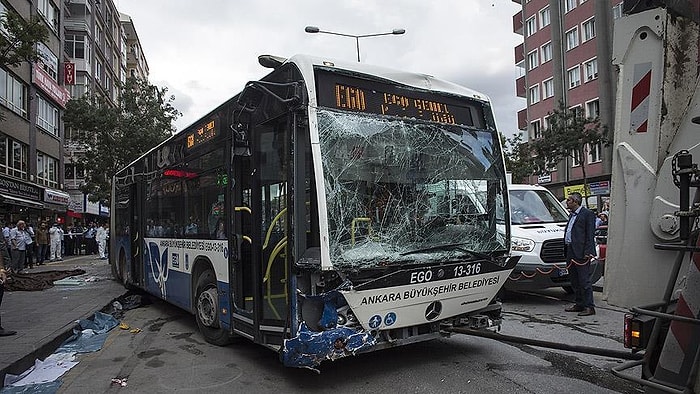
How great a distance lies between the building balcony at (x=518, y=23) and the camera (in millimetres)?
43562

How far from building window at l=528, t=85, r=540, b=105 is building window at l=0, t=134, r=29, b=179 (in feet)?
110

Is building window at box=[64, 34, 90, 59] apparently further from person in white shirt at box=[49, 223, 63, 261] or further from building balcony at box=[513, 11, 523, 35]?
building balcony at box=[513, 11, 523, 35]

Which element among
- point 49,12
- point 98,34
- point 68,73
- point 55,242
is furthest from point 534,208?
point 98,34

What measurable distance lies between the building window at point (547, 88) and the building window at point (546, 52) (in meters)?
1.61

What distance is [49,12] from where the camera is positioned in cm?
3069

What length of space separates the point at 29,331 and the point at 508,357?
21.6ft

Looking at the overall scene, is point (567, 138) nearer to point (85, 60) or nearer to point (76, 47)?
point (85, 60)

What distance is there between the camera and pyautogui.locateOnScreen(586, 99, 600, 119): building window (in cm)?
3353

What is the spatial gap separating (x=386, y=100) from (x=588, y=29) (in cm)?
3425

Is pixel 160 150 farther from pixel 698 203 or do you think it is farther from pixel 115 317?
pixel 698 203

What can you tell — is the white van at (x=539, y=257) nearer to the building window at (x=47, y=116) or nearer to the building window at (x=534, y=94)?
the building window at (x=47, y=116)

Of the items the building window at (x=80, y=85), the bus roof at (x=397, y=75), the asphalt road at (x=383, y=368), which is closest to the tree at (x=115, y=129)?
the building window at (x=80, y=85)

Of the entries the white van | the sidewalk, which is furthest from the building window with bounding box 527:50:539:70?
the sidewalk

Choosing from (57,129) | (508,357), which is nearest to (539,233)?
(508,357)
